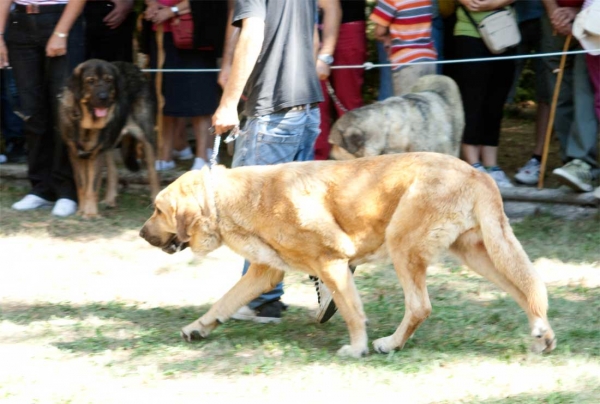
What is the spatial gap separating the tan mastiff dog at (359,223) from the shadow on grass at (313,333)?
240 mm

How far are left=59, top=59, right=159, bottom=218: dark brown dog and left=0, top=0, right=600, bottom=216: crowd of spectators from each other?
0.22 metres

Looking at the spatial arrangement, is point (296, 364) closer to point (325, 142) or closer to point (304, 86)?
point (304, 86)

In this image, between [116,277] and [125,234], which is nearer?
[116,277]

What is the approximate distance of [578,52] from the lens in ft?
24.5

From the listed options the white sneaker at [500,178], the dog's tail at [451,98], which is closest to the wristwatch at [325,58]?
the dog's tail at [451,98]

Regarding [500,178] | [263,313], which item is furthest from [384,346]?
[500,178]

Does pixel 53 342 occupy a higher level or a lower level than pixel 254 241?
lower

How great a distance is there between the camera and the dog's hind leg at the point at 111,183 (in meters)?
8.54

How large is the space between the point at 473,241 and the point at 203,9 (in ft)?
14.3

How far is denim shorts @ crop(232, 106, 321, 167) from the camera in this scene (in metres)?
5.25

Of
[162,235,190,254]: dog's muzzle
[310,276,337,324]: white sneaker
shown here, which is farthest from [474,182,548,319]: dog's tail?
[162,235,190,254]: dog's muzzle

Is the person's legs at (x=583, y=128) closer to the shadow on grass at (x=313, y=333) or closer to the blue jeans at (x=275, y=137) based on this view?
the shadow on grass at (x=313, y=333)

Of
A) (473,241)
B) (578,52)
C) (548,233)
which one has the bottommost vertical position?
(548,233)

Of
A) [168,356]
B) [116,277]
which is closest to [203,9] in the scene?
[116,277]
